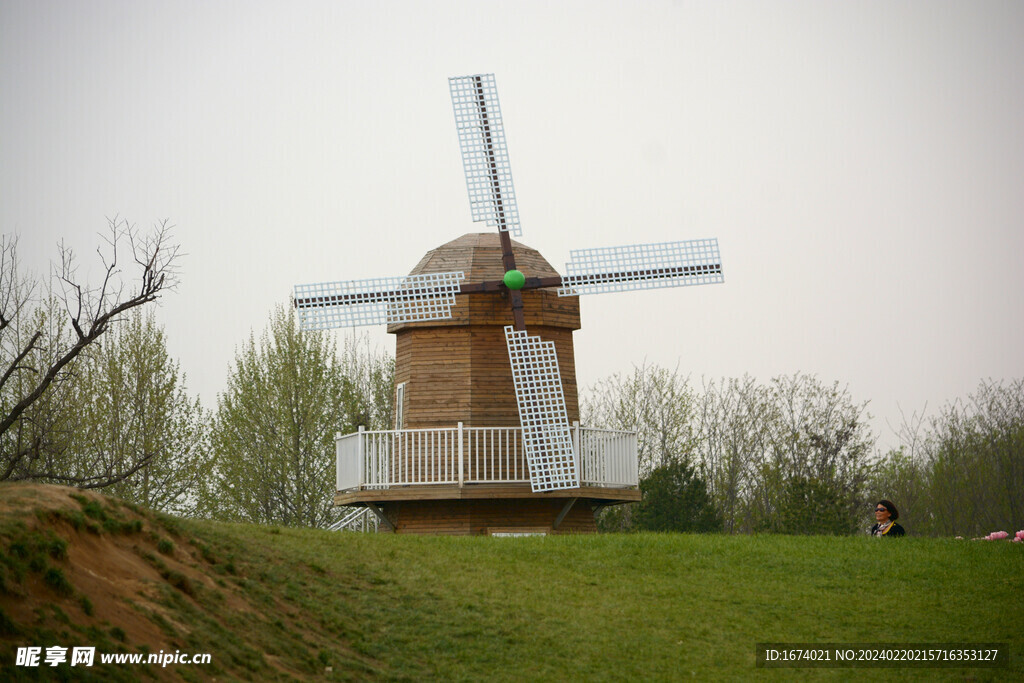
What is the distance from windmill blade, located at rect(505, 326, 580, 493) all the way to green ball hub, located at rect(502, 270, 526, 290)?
779 millimetres

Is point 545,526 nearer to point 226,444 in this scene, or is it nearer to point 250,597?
point 250,597

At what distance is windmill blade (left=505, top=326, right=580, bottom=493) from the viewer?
21.3 m

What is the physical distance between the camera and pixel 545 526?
72.6 feet

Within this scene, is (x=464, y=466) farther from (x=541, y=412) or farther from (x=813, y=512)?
(x=813, y=512)

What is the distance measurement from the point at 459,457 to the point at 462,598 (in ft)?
19.0

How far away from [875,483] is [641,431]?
811 centimetres

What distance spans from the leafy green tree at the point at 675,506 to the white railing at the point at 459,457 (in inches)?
195

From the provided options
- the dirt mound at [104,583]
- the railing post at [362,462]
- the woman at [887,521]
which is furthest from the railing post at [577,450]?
the dirt mound at [104,583]

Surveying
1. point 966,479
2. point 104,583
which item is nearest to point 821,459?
point 966,479

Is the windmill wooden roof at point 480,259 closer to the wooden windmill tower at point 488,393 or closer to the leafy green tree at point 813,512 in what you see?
the wooden windmill tower at point 488,393

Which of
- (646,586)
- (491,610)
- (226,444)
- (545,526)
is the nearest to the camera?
(491,610)

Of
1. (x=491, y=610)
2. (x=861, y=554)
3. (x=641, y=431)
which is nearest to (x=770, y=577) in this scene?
(x=861, y=554)

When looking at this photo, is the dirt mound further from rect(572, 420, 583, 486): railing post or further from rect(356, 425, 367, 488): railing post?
rect(572, 420, 583, 486): railing post

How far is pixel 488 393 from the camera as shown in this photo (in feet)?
74.1
